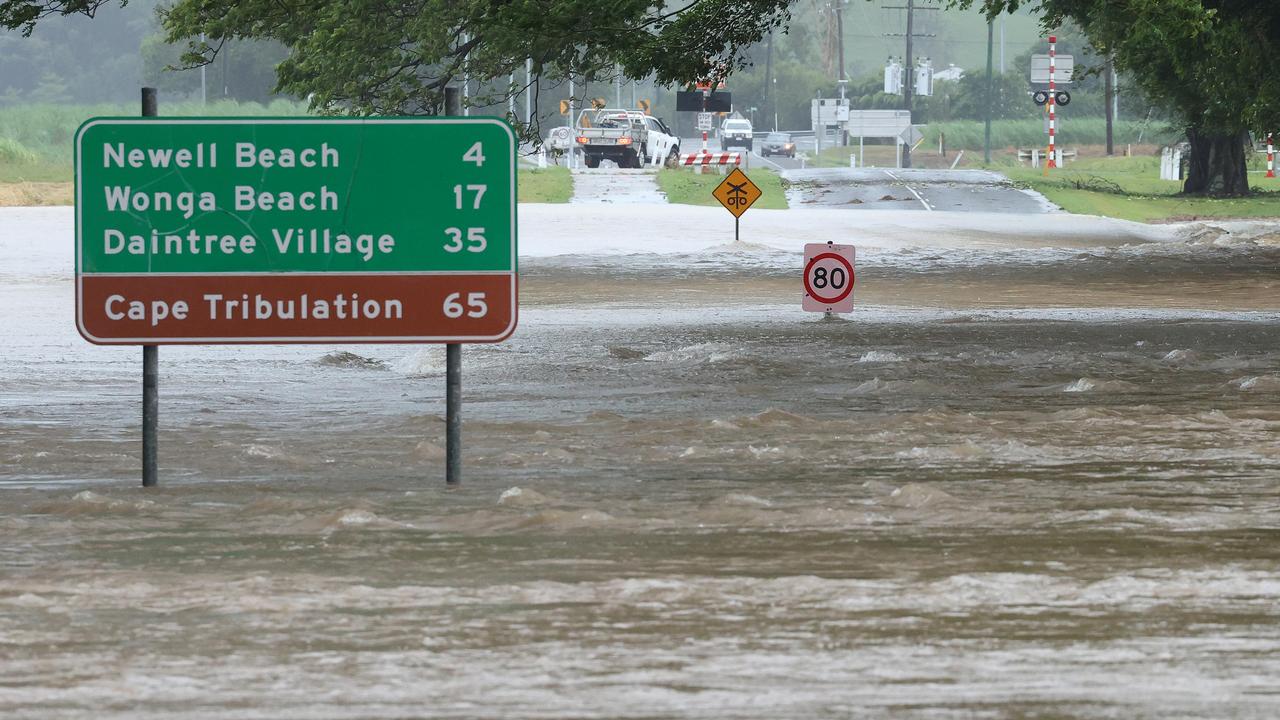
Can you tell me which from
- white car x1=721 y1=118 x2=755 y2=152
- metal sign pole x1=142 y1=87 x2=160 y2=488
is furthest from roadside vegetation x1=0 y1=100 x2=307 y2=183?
metal sign pole x1=142 y1=87 x2=160 y2=488

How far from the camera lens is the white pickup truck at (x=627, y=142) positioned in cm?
6794

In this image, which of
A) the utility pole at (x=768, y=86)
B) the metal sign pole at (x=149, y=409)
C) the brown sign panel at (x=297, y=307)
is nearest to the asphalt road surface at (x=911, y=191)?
the brown sign panel at (x=297, y=307)

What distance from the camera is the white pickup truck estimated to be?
6794cm

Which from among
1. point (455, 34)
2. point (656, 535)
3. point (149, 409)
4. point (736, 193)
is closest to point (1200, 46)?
point (455, 34)

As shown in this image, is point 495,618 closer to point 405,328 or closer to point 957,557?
point 957,557

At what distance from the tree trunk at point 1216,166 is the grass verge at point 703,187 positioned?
12071 mm

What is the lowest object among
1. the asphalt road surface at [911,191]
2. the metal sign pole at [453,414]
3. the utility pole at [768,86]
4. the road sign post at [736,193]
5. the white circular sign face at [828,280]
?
the metal sign pole at [453,414]

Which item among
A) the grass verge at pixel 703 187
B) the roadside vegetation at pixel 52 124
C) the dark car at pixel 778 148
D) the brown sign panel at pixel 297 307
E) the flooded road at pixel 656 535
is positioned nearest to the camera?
the flooded road at pixel 656 535

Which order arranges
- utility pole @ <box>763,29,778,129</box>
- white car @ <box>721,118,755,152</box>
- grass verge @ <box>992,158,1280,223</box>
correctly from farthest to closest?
utility pole @ <box>763,29,778,129</box> → white car @ <box>721,118,755,152</box> → grass verge @ <box>992,158,1280,223</box>

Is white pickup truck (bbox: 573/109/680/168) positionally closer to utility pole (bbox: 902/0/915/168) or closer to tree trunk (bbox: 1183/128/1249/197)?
tree trunk (bbox: 1183/128/1249/197)

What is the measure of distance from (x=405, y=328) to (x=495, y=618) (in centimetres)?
292

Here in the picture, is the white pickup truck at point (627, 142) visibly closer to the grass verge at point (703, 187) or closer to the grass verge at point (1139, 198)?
the grass verge at point (703, 187)

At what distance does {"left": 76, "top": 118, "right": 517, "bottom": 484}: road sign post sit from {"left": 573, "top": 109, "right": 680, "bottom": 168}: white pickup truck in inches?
2312

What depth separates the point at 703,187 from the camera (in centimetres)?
5559
